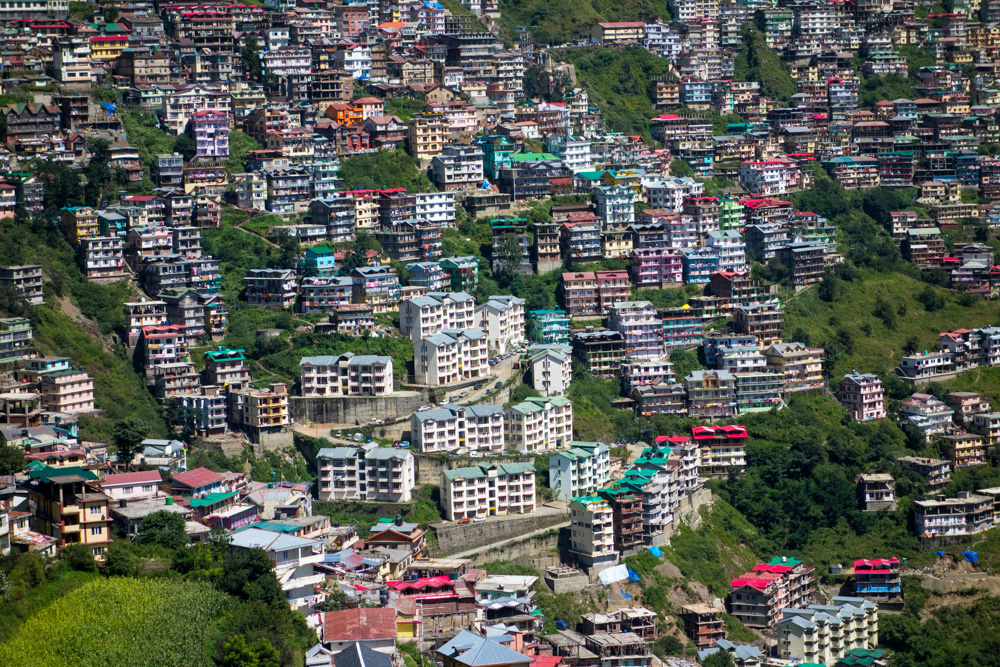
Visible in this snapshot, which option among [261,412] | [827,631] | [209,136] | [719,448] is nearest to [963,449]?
[719,448]

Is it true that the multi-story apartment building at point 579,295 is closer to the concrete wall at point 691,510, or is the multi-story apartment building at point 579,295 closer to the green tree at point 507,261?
the green tree at point 507,261

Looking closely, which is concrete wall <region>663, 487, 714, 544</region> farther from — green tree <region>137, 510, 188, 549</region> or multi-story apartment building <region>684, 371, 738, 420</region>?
green tree <region>137, 510, 188, 549</region>

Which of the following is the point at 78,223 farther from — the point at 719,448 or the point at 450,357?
the point at 719,448

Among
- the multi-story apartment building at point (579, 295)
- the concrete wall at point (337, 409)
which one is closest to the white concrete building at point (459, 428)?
the concrete wall at point (337, 409)

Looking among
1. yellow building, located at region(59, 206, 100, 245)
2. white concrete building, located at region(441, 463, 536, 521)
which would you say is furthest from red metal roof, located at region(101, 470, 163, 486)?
yellow building, located at region(59, 206, 100, 245)

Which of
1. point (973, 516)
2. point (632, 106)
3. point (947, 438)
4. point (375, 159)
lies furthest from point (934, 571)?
point (632, 106)

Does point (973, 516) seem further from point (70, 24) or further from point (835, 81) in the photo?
point (70, 24)

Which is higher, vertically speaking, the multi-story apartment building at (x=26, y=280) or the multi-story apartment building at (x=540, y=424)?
the multi-story apartment building at (x=26, y=280)
